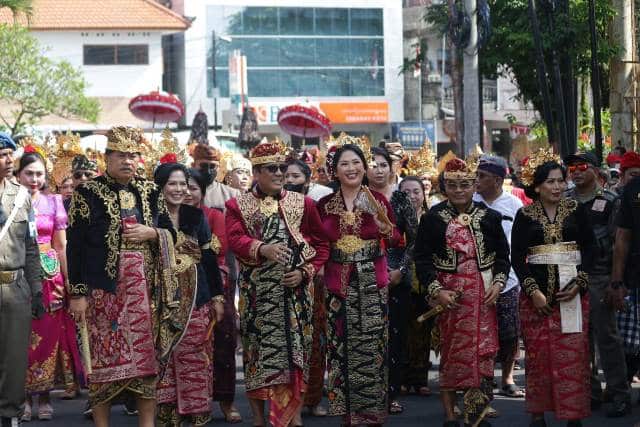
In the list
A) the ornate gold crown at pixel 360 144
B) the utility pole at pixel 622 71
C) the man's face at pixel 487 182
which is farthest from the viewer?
the utility pole at pixel 622 71

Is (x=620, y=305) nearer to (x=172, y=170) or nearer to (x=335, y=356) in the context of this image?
(x=335, y=356)

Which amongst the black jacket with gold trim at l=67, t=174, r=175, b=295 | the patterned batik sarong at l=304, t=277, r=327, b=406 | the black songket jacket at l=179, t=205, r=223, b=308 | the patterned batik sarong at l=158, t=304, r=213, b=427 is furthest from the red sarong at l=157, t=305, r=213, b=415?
the patterned batik sarong at l=304, t=277, r=327, b=406

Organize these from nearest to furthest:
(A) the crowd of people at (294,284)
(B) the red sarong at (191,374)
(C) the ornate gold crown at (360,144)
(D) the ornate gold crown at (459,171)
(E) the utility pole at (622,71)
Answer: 1. (A) the crowd of people at (294,284)
2. (B) the red sarong at (191,374)
3. (D) the ornate gold crown at (459,171)
4. (C) the ornate gold crown at (360,144)
5. (E) the utility pole at (622,71)

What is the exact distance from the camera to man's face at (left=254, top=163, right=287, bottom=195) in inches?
364

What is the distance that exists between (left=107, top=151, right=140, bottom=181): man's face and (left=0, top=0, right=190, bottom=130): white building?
50.4 meters

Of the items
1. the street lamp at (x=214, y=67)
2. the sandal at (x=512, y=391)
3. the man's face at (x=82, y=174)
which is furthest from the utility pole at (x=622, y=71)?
the street lamp at (x=214, y=67)

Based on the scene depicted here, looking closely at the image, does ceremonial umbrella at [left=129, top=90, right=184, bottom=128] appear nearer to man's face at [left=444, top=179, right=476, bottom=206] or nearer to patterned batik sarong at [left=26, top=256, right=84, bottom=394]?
patterned batik sarong at [left=26, top=256, right=84, bottom=394]

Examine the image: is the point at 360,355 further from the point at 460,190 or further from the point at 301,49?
the point at 301,49

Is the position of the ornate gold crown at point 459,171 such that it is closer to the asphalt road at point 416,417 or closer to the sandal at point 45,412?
the asphalt road at point 416,417

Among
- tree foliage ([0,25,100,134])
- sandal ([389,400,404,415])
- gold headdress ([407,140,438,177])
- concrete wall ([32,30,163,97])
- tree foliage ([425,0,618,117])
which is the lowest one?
sandal ([389,400,404,415])

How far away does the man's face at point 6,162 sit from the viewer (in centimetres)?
866

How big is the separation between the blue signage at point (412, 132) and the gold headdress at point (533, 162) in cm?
3710

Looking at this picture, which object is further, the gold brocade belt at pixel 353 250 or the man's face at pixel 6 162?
the gold brocade belt at pixel 353 250

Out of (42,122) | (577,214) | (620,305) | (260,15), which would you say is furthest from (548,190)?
(260,15)
